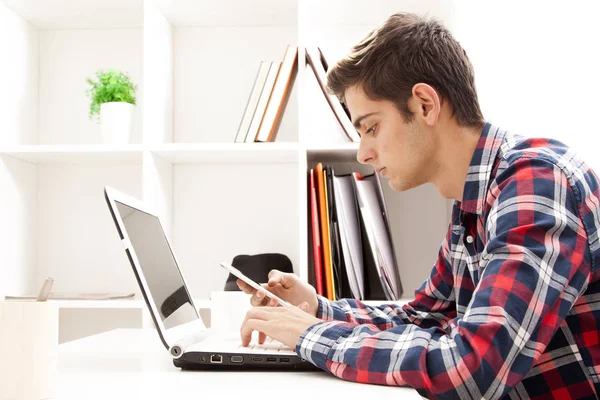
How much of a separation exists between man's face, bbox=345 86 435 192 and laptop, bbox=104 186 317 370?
0.37 meters

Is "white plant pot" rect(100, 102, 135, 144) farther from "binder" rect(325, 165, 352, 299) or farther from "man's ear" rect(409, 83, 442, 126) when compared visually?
"man's ear" rect(409, 83, 442, 126)

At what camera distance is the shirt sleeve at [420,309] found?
4.27ft

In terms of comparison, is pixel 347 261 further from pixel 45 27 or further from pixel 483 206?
pixel 45 27

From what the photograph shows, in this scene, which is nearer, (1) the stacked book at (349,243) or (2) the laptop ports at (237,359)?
(2) the laptop ports at (237,359)

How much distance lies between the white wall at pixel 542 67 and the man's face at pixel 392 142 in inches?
15.3

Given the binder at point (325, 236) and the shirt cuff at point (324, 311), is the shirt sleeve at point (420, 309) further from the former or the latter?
the binder at point (325, 236)

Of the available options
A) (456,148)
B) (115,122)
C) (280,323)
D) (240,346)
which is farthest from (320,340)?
(115,122)

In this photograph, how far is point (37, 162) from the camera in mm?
2074

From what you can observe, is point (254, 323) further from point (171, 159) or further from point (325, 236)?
point (171, 159)

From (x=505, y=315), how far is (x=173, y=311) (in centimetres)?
63

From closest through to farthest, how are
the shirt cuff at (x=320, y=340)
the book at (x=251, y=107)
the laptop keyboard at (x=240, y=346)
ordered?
the shirt cuff at (x=320, y=340) → the laptop keyboard at (x=240, y=346) → the book at (x=251, y=107)

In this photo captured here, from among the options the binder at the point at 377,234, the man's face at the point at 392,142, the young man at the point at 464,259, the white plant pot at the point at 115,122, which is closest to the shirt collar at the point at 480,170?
the young man at the point at 464,259

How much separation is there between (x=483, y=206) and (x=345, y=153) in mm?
831

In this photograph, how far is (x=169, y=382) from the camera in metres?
0.88
